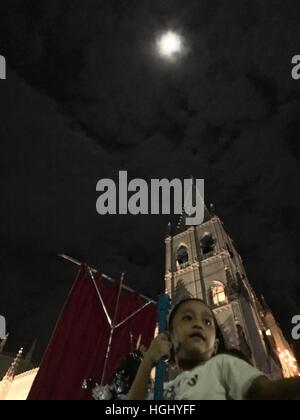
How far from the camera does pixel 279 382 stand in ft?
7.18

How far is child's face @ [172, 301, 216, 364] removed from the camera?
295 cm

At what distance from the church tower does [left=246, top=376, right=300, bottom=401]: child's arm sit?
14.3 meters

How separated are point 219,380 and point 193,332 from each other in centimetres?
53

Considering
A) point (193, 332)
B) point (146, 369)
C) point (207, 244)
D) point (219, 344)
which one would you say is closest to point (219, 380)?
point (193, 332)

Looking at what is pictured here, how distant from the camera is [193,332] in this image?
3.02 m

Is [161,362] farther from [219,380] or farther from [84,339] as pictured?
[84,339]

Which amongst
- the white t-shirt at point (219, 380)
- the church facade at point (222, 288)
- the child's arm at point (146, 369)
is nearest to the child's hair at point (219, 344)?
the white t-shirt at point (219, 380)

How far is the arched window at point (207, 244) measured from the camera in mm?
26200

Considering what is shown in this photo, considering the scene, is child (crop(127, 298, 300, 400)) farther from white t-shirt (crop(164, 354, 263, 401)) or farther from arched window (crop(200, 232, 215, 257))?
arched window (crop(200, 232, 215, 257))

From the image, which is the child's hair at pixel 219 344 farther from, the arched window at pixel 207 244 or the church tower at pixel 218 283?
the arched window at pixel 207 244

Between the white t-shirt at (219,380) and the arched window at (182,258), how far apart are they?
23.5m
